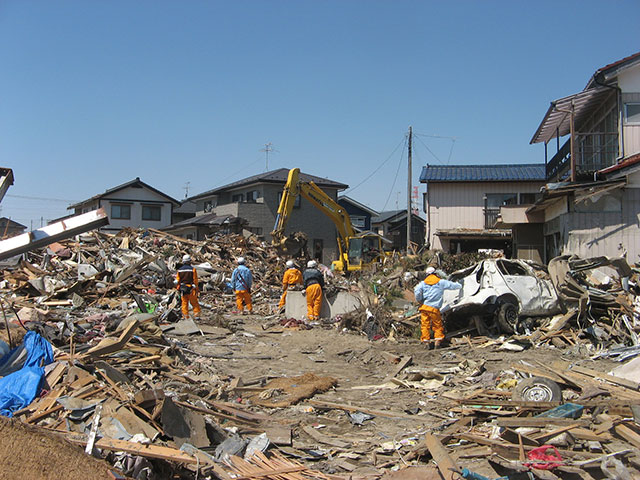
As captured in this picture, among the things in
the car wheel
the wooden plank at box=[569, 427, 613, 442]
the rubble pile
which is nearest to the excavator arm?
the rubble pile

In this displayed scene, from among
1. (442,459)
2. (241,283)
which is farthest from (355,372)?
(241,283)

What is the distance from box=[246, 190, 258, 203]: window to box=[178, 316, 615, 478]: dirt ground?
2405 centimetres

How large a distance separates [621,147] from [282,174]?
25.8 meters

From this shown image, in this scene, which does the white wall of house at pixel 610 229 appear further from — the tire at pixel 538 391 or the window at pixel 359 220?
the window at pixel 359 220

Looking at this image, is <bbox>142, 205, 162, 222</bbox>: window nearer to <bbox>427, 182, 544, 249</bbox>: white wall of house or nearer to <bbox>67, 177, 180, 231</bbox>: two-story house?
<bbox>67, 177, 180, 231</bbox>: two-story house

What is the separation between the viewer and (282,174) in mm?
38188

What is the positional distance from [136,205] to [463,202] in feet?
89.5

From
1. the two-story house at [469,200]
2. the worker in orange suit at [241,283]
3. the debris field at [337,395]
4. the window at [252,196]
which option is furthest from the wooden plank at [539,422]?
the window at [252,196]

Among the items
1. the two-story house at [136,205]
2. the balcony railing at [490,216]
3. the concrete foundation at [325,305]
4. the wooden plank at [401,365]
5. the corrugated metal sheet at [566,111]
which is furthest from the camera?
the two-story house at [136,205]

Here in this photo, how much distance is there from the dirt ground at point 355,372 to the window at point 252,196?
24050mm

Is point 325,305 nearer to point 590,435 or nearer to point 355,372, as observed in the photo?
point 355,372

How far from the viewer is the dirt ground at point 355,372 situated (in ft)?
19.6

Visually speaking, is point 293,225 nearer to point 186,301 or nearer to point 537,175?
point 537,175

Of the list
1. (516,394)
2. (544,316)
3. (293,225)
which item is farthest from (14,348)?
(293,225)
